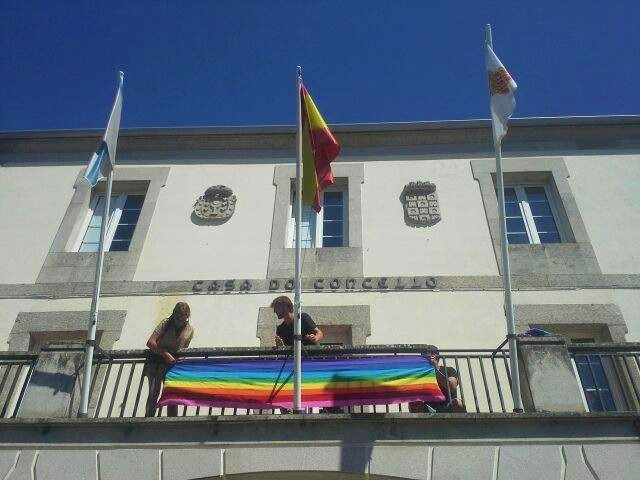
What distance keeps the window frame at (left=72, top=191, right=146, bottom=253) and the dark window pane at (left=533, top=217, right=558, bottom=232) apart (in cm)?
718

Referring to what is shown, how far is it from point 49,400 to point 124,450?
46.2 inches

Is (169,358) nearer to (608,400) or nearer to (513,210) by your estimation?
(608,400)

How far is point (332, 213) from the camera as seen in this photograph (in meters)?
10.9

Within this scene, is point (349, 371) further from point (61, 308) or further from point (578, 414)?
point (61, 308)

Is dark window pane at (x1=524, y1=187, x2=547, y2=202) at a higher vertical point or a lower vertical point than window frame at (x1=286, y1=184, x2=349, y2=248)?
higher

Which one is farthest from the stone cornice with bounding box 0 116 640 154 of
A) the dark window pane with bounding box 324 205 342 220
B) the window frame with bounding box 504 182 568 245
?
the dark window pane with bounding box 324 205 342 220

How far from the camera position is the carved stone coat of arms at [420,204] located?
10.3 m

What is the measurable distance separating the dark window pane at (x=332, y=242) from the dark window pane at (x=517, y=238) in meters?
2.86

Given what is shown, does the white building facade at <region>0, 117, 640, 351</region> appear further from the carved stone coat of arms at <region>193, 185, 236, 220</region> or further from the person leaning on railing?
the person leaning on railing

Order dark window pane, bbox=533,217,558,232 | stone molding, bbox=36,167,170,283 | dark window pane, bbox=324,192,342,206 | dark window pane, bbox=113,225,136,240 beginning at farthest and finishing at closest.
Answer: dark window pane, bbox=324,192,342,206, dark window pane, bbox=113,225,136,240, dark window pane, bbox=533,217,558,232, stone molding, bbox=36,167,170,283

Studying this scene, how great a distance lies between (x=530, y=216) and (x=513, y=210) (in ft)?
1.01

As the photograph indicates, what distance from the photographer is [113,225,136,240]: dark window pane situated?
34.8 feet

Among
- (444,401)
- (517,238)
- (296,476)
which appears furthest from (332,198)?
(296,476)

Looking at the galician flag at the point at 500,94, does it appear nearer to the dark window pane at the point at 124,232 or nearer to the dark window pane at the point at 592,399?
the dark window pane at the point at 592,399
